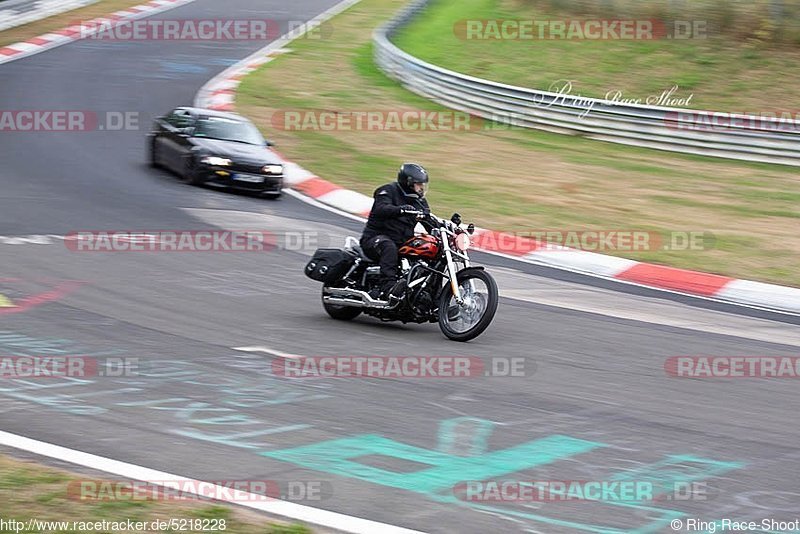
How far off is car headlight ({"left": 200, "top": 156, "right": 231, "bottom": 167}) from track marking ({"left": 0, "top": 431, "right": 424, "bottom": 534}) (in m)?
12.0

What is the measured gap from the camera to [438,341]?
34.9 ft

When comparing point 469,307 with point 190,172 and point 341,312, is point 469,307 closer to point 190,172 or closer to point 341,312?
point 341,312

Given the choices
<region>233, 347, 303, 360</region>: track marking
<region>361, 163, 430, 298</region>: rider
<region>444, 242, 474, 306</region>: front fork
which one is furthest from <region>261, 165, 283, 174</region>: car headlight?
<region>233, 347, 303, 360</region>: track marking

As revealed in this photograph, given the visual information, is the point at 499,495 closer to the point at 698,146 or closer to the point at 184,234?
the point at 184,234

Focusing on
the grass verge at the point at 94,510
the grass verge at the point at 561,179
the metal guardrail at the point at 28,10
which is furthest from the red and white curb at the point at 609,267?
the metal guardrail at the point at 28,10

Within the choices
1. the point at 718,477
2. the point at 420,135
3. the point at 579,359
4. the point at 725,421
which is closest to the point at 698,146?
the point at 420,135

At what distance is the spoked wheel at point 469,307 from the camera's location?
33.9 ft

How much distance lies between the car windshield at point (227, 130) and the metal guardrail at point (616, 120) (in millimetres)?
7103

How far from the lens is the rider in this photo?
10891 mm

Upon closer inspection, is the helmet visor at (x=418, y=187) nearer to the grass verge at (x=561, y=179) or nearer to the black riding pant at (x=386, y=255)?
the black riding pant at (x=386, y=255)

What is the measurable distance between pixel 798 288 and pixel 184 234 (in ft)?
27.1

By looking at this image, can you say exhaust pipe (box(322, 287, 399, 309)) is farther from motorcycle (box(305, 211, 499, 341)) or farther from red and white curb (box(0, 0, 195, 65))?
red and white curb (box(0, 0, 195, 65))

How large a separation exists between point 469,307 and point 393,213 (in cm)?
120

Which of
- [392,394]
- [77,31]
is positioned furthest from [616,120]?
[77,31]
